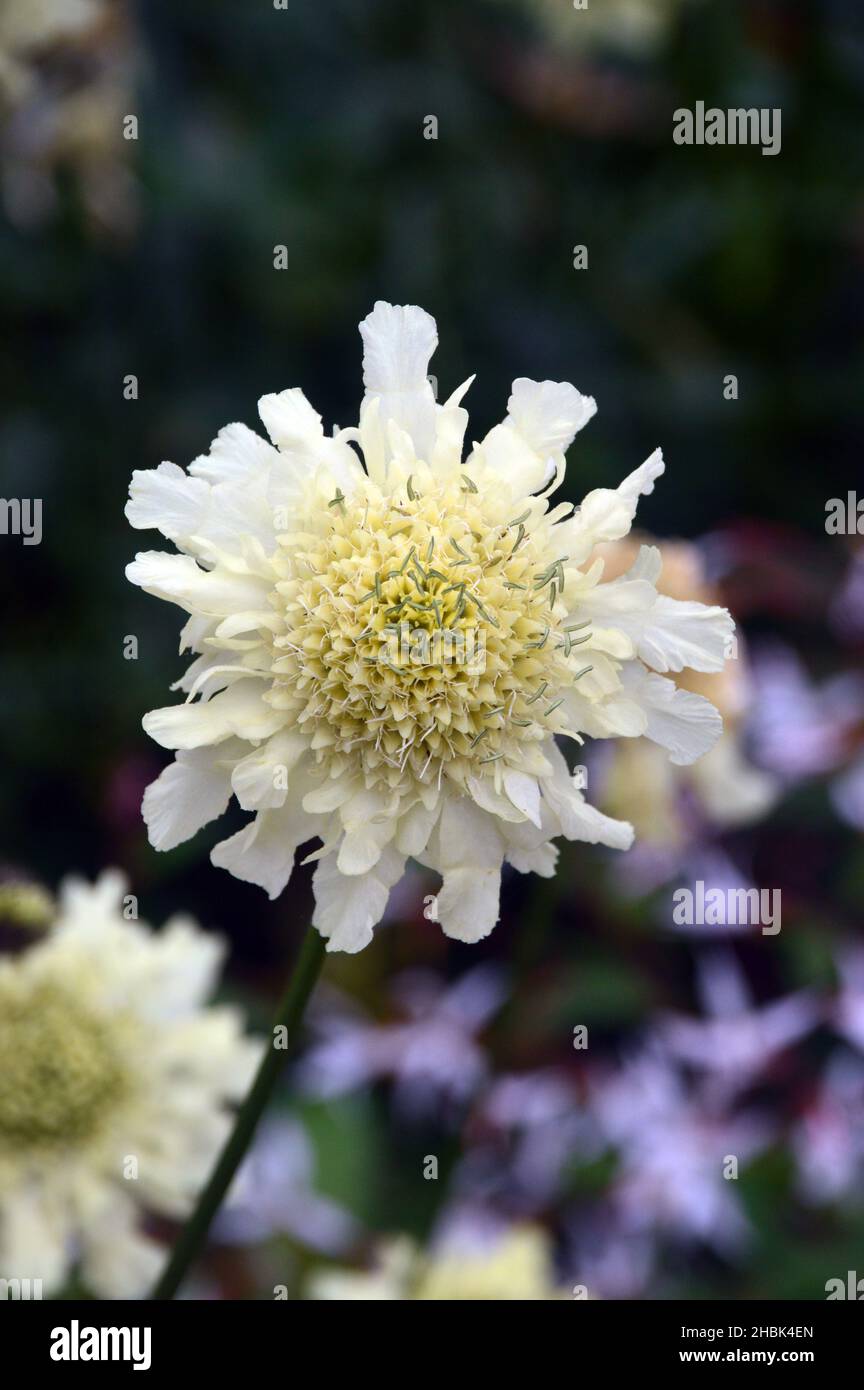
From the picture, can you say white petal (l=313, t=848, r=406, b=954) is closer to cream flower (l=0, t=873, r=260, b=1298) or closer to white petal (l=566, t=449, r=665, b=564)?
white petal (l=566, t=449, r=665, b=564)

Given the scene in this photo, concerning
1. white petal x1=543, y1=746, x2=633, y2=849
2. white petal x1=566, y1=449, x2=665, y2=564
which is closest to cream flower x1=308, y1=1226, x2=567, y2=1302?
white petal x1=543, y1=746, x2=633, y2=849

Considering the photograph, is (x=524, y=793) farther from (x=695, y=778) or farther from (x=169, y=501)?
(x=695, y=778)

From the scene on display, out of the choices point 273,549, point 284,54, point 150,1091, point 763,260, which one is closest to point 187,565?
point 273,549

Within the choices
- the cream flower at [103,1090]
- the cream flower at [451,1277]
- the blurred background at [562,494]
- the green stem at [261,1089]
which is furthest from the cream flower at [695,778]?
the green stem at [261,1089]

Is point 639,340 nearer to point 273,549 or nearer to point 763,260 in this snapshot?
point 763,260

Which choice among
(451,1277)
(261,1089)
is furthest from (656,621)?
(451,1277)

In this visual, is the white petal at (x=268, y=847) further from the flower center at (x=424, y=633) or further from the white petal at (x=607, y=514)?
the white petal at (x=607, y=514)

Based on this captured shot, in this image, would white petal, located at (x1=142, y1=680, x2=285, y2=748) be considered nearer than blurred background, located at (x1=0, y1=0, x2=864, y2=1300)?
Yes
